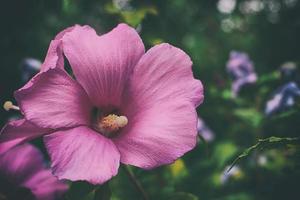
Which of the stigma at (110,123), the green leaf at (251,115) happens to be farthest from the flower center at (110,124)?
the green leaf at (251,115)

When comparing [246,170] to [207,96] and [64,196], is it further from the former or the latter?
[64,196]

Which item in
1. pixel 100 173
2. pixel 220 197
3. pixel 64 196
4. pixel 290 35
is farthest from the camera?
pixel 290 35

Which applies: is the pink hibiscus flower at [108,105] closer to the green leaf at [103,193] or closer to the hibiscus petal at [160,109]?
the hibiscus petal at [160,109]

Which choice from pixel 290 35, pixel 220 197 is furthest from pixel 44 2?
pixel 290 35

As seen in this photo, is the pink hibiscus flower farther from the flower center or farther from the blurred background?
the blurred background

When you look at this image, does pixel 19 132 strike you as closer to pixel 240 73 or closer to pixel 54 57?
pixel 54 57

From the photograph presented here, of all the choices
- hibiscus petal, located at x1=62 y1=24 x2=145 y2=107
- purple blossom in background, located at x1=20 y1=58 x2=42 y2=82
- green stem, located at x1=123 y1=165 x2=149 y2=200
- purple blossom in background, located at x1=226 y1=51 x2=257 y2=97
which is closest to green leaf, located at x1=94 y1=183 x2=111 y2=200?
green stem, located at x1=123 y1=165 x2=149 y2=200
